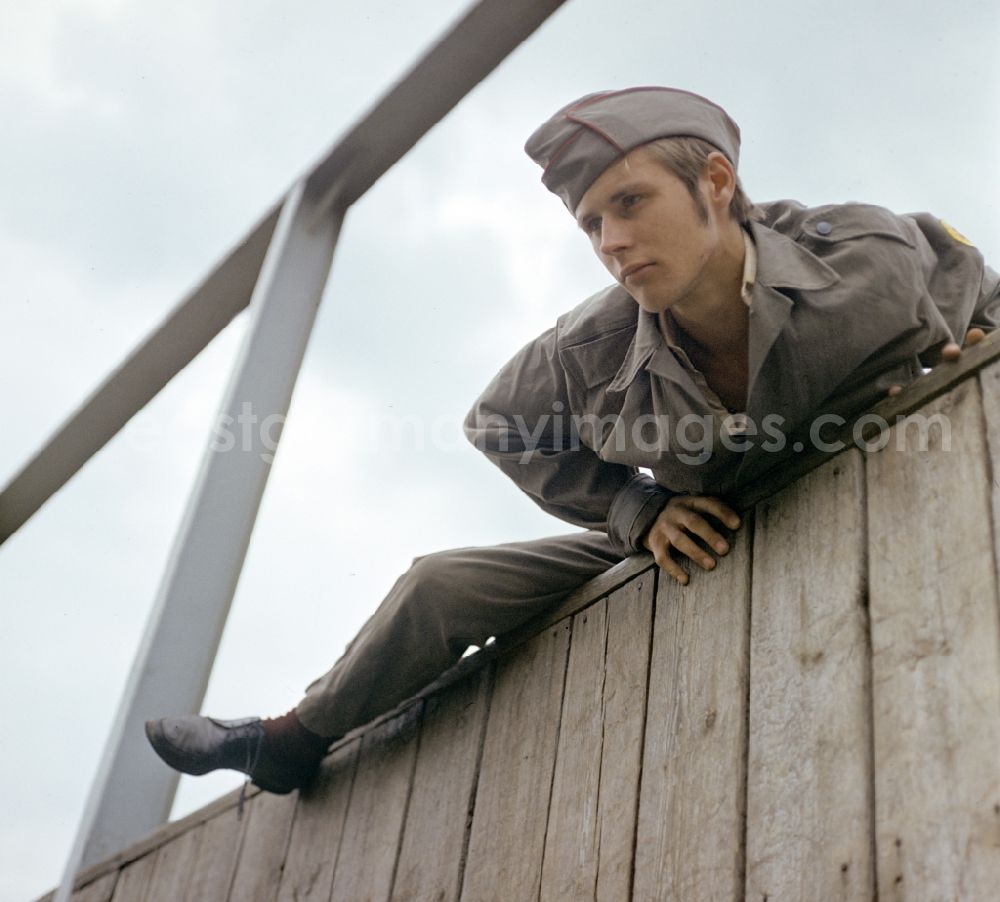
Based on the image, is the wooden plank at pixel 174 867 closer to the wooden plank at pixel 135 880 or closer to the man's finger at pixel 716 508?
the wooden plank at pixel 135 880

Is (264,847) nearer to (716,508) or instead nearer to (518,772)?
(518,772)

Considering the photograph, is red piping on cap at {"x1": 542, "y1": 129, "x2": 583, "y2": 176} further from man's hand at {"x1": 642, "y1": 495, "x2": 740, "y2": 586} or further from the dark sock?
the dark sock

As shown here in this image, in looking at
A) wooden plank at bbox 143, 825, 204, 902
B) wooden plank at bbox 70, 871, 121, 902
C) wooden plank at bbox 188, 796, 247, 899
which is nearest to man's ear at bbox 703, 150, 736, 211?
wooden plank at bbox 188, 796, 247, 899

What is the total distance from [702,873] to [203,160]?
330 centimetres

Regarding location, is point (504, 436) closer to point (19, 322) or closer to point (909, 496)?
point (909, 496)

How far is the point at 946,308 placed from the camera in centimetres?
167

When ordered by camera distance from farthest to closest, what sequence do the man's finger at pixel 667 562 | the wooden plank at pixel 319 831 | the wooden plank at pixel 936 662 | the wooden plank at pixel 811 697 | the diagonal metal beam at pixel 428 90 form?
the diagonal metal beam at pixel 428 90 → the wooden plank at pixel 319 831 → the man's finger at pixel 667 562 → the wooden plank at pixel 811 697 → the wooden plank at pixel 936 662

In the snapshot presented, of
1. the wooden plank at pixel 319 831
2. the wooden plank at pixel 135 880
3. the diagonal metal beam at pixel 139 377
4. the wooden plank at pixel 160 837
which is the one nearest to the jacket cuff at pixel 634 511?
the wooden plank at pixel 319 831

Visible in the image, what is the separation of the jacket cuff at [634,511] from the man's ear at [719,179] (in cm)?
38

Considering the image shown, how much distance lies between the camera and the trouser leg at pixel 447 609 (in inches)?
75.4

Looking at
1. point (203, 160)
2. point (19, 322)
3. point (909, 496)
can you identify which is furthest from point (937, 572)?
point (19, 322)

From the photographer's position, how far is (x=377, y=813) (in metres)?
2.00

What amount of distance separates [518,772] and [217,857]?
82 centimetres

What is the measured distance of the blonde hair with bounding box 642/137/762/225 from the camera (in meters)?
1.71
